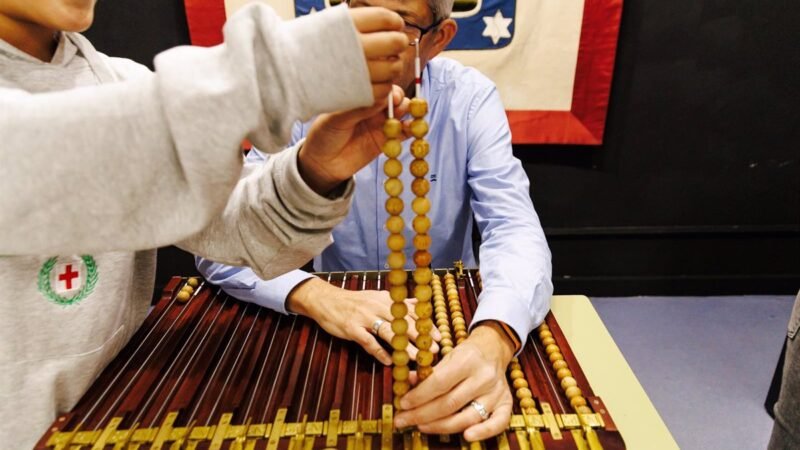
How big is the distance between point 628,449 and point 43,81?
1160 millimetres

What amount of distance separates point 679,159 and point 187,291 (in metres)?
2.64

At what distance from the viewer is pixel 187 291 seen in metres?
1.23

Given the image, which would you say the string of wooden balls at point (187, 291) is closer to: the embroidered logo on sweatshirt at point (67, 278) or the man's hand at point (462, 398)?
the embroidered logo on sweatshirt at point (67, 278)

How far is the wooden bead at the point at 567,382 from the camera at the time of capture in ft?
2.92

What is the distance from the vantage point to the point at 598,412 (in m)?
0.83

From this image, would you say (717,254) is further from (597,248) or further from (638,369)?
(638,369)

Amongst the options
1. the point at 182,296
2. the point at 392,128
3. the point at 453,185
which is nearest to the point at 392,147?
the point at 392,128

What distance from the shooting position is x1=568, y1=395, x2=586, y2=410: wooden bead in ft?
2.77

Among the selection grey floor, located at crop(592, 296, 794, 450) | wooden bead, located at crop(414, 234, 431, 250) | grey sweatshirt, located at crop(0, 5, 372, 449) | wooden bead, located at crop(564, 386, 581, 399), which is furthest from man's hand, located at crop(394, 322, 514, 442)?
grey floor, located at crop(592, 296, 794, 450)

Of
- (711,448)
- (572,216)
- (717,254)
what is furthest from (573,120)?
(711,448)

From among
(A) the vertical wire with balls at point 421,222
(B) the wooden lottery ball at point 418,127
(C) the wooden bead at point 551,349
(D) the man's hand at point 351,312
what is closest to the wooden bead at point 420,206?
(A) the vertical wire with balls at point 421,222

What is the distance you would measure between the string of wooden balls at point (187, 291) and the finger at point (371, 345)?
1.54ft

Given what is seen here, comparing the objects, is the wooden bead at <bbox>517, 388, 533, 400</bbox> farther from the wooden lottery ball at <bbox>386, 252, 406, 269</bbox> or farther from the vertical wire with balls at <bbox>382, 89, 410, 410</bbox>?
the wooden lottery ball at <bbox>386, 252, 406, 269</bbox>

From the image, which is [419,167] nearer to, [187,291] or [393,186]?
[393,186]
